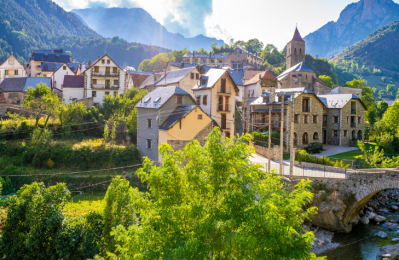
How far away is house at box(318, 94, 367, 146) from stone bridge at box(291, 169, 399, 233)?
22103mm

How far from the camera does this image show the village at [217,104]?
33.6 metres

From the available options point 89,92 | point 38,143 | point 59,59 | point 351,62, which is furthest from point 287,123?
point 351,62

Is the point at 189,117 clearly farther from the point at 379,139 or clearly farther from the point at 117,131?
the point at 379,139

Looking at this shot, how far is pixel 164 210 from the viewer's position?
879cm

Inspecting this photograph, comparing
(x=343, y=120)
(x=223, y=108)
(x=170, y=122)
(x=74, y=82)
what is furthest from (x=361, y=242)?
(x=74, y=82)

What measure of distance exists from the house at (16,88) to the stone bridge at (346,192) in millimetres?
54746

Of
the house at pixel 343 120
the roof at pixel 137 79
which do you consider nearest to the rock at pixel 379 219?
the house at pixel 343 120

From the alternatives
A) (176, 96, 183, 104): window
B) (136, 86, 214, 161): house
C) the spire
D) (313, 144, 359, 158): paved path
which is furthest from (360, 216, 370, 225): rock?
the spire

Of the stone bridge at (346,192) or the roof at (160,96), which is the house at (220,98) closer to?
the roof at (160,96)

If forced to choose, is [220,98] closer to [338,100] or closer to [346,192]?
[346,192]

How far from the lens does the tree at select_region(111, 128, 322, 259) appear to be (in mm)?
7676

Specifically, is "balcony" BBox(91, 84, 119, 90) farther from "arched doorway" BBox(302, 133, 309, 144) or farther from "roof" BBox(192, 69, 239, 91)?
"arched doorway" BBox(302, 133, 309, 144)

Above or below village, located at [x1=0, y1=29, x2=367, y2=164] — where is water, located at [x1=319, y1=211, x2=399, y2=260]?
below

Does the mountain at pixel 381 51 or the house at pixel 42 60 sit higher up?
the mountain at pixel 381 51
